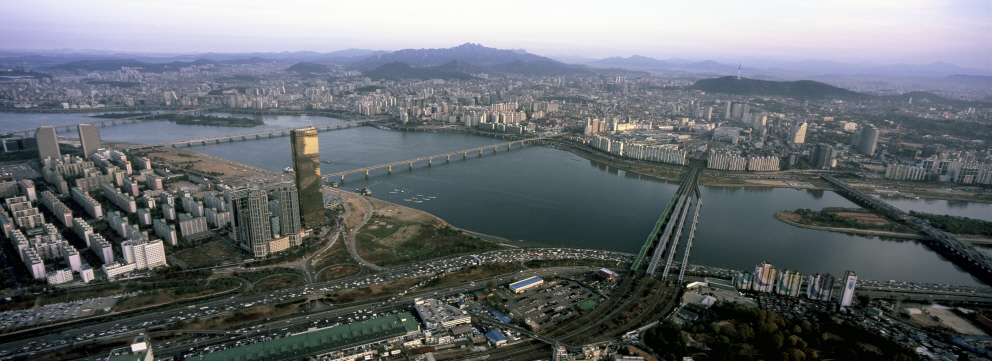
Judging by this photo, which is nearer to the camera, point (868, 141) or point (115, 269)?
point (115, 269)

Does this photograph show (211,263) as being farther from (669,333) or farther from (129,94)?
(129,94)

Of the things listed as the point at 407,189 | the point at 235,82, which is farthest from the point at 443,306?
the point at 235,82

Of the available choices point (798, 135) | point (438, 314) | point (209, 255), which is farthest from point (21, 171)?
point (798, 135)

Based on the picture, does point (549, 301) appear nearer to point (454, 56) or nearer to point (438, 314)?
point (438, 314)

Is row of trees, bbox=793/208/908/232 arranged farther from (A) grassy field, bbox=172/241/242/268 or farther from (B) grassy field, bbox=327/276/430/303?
(A) grassy field, bbox=172/241/242/268

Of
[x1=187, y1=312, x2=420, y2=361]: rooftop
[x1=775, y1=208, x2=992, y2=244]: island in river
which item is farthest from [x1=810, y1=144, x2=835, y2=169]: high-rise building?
[x1=187, y1=312, x2=420, y2=361]: rooftop

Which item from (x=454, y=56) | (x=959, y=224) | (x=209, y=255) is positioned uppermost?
A: (x=454, y=56)

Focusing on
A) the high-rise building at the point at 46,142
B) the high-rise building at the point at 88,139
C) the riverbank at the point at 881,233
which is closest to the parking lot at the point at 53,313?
the high-rise building at the point at 46,142
